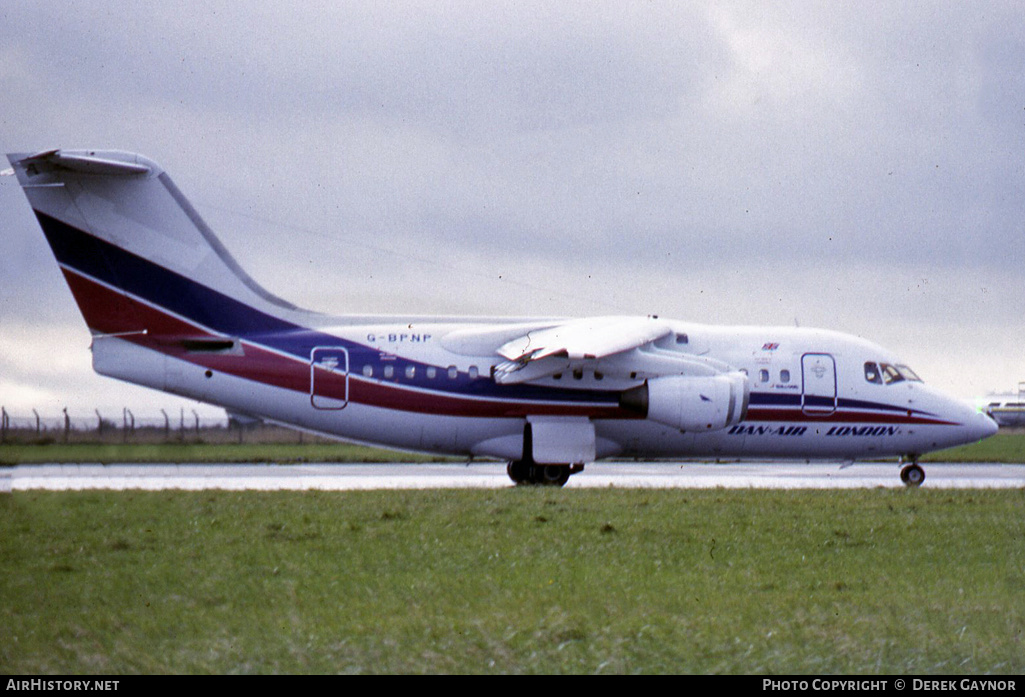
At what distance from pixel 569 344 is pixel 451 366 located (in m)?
3.12

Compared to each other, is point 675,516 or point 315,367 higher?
point 315,367

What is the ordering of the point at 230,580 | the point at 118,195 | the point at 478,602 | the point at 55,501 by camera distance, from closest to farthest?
the point at 478,602 < the point at 230,580 < the point at 55,501 < the point at 118,195

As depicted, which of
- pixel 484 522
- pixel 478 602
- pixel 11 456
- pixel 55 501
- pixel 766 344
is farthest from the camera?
pixel 766 344

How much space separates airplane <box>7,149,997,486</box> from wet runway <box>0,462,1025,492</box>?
930mm

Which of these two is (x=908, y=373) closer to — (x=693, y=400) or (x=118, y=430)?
(x=693, y=400)

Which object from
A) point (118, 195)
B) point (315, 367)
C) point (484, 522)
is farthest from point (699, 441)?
point (118, 195)

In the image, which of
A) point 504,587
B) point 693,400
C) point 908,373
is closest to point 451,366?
point 693,400

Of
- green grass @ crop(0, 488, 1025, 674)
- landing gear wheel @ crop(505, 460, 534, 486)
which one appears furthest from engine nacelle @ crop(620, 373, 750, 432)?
green grass @ crop(0, 488, 1025, 674)

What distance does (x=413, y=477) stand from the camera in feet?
95.8

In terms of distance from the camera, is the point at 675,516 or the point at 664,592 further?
the point at 675,516

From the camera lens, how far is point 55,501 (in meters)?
18.5

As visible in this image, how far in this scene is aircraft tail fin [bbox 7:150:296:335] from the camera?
81.1 feet

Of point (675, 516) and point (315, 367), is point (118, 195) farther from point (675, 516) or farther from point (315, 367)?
point (675, 516)

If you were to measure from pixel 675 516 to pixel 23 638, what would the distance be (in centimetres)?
1063
